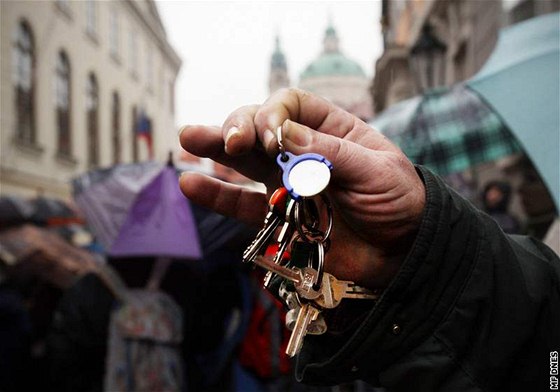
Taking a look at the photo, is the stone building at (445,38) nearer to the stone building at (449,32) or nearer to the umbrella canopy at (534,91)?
the stone building at (449,32)

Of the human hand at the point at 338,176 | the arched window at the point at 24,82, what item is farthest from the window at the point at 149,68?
Answer: the human hand at the point at 338,176

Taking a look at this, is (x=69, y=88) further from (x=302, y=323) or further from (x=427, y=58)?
(x=302, y=323)

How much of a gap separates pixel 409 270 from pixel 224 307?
252 centimetres

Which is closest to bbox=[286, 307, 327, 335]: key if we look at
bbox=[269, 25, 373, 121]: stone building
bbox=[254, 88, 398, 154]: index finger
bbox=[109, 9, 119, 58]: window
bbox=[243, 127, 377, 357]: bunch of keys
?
bbox=[243, 127, 377, 357]: bunch of keys

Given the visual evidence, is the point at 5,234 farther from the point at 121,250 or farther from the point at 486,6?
the point at 486,6

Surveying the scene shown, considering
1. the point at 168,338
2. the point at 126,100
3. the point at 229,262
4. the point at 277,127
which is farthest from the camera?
the point at 126,100

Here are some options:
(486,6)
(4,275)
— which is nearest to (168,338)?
(4,275)

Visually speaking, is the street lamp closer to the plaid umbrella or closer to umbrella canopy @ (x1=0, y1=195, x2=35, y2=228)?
the plaid umbrella

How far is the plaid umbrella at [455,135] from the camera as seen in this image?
3365 mm

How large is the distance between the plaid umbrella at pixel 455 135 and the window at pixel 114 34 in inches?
887

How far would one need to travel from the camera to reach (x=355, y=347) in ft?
3.37

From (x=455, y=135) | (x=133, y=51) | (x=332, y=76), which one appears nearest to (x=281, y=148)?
(x=455, y=135)

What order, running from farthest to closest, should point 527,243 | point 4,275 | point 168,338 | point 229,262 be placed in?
point 4,275 → point 229,262 → point 168,338 → point 527,243

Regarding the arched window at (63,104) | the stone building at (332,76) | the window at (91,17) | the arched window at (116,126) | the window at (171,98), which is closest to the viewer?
the arched window at (63,104)
